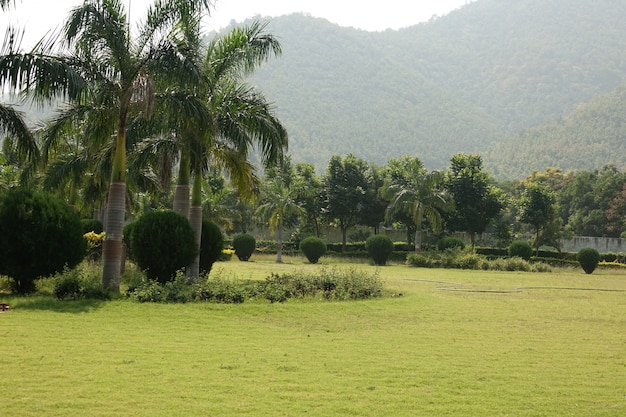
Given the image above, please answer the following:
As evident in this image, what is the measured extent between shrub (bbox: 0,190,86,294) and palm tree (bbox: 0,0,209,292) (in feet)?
3.89

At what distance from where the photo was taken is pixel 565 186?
2972 inches

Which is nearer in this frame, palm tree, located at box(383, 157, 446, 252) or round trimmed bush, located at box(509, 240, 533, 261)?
round trimmed bush, located at box(509, 240, 533, 261)

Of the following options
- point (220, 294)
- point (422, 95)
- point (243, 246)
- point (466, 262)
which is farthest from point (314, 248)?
point (422, 95)

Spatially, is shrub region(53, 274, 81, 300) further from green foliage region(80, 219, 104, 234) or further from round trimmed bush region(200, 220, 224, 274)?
green foliage region(80, 219, 104, 234)

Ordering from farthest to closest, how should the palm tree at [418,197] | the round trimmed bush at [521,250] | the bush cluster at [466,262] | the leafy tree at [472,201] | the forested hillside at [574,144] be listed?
the forested hillside at [574,144]
the leafy tree at [472,201]
the palm tree at [418,197]
the round trimmed bush at [521,250]
the bush cluster at [466,262]

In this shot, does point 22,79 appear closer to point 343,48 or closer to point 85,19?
point 85,19

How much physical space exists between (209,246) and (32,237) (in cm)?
621

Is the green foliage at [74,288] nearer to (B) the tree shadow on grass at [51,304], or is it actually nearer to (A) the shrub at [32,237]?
(B) the tree shadow on grass at [51,304]

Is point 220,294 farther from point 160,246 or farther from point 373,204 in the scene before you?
point 373,204

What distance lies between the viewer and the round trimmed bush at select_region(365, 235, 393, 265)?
42406 millimetres

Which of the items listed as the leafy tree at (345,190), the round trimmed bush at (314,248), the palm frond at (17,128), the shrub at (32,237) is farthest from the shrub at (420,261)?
the palm frond at (17,128)

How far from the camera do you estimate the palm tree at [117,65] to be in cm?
1595

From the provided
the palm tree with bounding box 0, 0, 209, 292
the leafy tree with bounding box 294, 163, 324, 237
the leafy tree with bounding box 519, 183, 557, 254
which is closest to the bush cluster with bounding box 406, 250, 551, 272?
the leafy tree with bounding box 519, 183, 557, 254

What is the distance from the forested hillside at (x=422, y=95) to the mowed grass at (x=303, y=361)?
102 m
